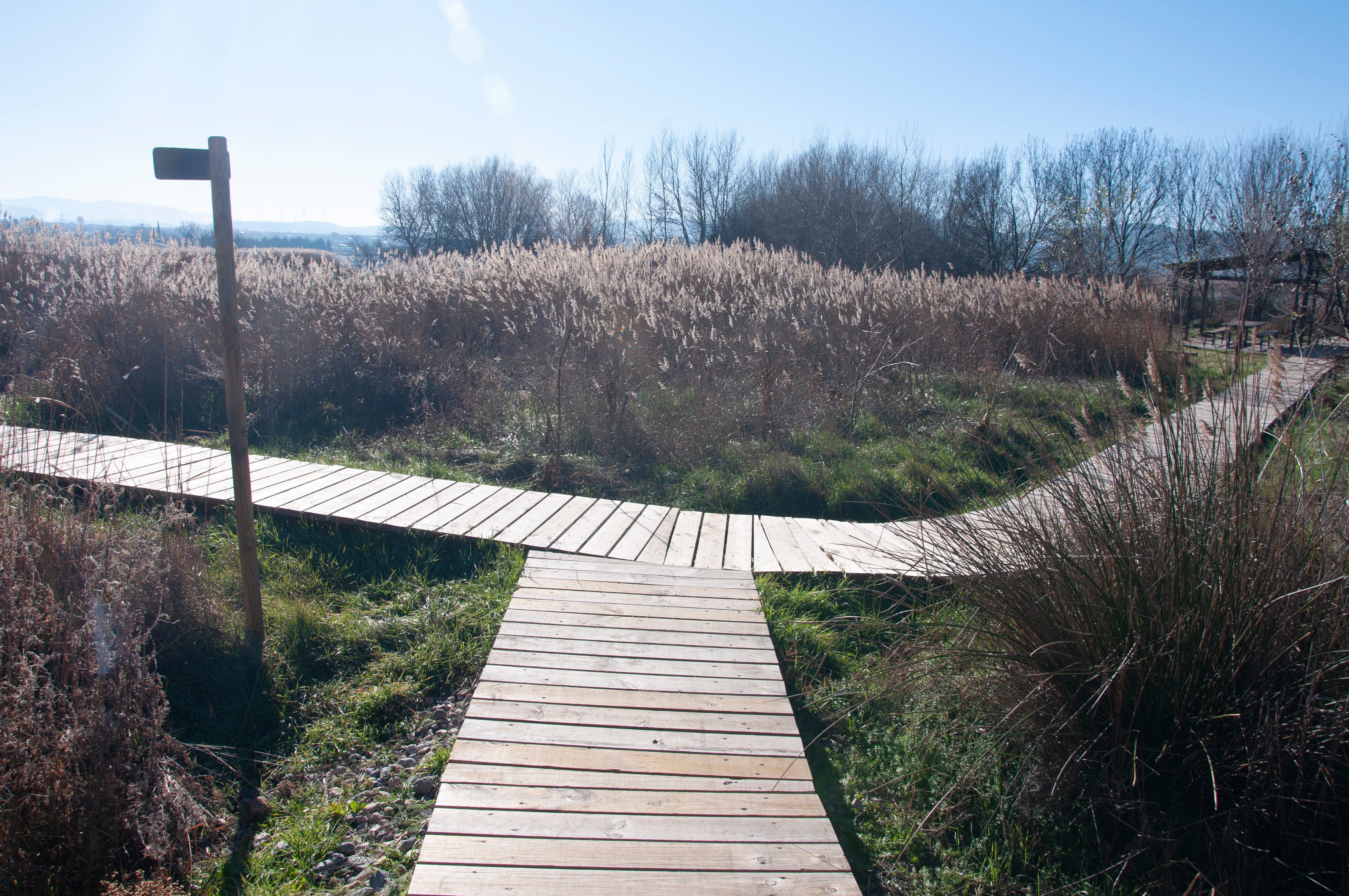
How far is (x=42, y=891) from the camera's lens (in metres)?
1.71

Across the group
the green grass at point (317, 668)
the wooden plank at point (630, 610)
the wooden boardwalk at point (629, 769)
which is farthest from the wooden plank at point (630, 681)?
the wooden plank at point (630, 610)

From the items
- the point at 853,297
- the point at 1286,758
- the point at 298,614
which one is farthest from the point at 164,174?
the point at 853,297

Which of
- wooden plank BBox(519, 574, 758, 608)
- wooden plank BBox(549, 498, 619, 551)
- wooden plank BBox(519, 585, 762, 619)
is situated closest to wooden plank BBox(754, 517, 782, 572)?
wooden plank BBox(519, 574, 758, 608)

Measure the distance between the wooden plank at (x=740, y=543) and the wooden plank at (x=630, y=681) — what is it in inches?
42.6

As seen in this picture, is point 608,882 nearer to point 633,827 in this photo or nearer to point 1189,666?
point 633,827

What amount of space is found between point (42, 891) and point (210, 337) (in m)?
7.07

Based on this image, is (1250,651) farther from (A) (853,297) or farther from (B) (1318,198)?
(B) (1318,198)

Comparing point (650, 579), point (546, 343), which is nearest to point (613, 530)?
point (650, 579)

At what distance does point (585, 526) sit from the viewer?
423 cm

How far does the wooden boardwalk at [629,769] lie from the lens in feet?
5.83

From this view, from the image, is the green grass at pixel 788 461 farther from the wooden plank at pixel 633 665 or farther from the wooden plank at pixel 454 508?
the wooden plank at pixel 633 665

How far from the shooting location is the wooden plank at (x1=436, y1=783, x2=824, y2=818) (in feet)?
6.51

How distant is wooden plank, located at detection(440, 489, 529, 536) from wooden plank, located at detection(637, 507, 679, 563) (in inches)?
34.2

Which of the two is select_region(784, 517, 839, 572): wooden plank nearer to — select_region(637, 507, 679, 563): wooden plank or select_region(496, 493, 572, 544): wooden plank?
select_region(637, 507, 679, 563): wooden plank
